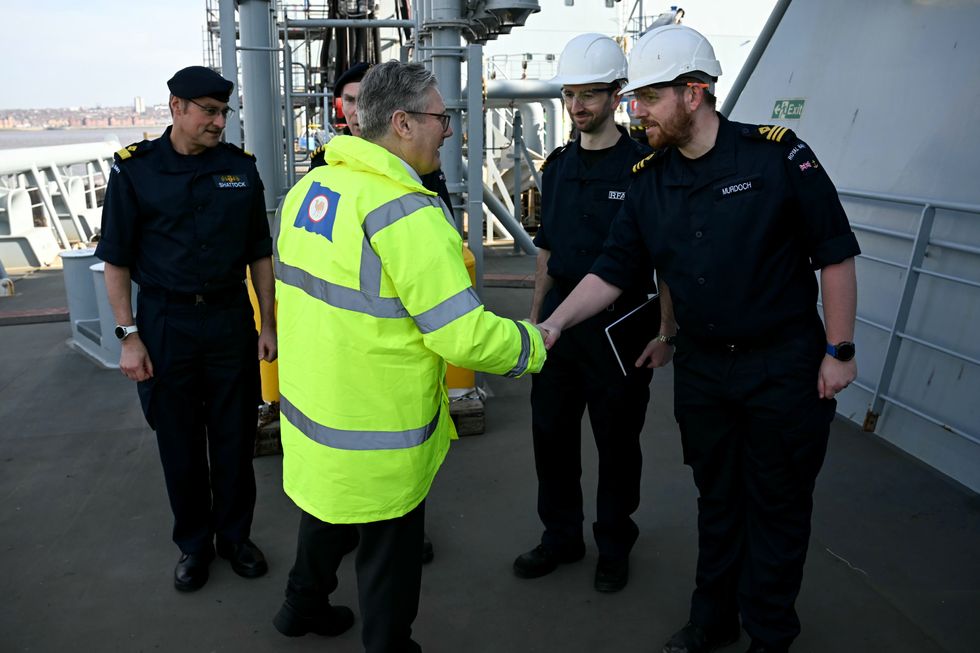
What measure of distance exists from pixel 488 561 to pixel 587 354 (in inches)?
40.5

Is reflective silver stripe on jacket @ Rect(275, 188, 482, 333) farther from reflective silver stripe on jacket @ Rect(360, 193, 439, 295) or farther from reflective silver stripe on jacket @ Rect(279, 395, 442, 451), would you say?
reflective silver stripe on jacket @ Rect(279, 395, 442, 451)

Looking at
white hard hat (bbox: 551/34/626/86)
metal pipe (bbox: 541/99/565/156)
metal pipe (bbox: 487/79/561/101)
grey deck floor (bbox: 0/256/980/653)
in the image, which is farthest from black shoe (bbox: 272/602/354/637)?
metal pipe (bbox: 541/99/565/156)

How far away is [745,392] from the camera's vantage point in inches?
104

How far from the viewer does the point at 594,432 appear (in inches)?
135

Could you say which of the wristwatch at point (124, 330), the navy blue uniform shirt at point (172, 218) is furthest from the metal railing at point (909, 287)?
the wristwatch at point (124, 330)

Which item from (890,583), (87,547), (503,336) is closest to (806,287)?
(503,336)

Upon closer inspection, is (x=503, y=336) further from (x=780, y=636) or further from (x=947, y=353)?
(x=947, y=353)

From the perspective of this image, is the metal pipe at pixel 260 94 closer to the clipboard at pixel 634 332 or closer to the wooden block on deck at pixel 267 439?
the wooden block on deck at pixel 267 439

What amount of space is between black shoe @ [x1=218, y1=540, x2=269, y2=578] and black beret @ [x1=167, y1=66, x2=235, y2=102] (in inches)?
72.6

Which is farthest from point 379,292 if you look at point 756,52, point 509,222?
point 509,222

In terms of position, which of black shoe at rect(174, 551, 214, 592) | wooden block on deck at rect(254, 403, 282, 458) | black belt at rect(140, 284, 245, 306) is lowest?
wooden block on deck at rect(254, 403, 282, 458)

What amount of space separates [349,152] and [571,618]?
1962mm

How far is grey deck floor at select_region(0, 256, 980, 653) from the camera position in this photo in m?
3.09

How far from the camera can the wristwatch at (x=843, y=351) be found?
252 cm
